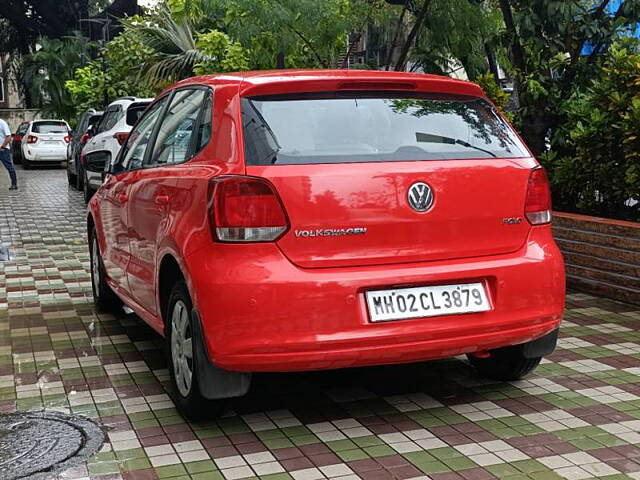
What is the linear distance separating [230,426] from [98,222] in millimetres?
2914

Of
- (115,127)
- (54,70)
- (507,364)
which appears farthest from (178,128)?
(54,70)

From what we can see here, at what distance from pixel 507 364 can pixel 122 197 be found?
102 inches

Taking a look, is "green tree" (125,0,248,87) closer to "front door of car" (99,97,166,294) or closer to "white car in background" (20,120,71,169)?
"white car in background" (20,120,71,169)

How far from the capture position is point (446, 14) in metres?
12.7

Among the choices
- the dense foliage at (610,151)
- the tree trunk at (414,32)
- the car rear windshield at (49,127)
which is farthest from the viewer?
the car rear windshield at (49,127)

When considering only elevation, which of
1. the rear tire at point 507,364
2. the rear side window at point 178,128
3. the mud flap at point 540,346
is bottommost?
the rear tire at point 507,364

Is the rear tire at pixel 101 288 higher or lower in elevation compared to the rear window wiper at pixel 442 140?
lower

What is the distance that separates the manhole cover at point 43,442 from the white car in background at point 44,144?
25.9 m

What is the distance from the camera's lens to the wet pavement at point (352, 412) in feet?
13.5

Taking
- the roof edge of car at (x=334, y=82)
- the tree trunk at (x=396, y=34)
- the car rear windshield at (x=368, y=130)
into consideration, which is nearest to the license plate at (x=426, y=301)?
the car rear windshield at (x=368, y=130)

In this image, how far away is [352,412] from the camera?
4863mm

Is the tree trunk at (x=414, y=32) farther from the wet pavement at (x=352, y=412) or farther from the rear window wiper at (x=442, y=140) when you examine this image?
the rear window wiper at (x=442, y=140)

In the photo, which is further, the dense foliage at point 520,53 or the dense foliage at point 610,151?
the dense foliage at point 520,53

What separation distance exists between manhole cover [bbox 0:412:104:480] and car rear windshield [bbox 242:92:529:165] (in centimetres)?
149
